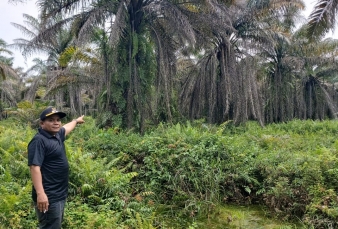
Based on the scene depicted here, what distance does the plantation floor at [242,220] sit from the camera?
493 centimetres

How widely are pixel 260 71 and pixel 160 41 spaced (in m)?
11.7

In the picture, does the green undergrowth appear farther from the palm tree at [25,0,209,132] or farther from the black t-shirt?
the palm tree at [25,0,209,132]

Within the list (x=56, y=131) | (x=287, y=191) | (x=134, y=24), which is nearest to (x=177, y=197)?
(x=287, y=191)

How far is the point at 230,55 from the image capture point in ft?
44.5

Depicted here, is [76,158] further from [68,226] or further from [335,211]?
[335,211]

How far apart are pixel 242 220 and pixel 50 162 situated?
3.48 metres

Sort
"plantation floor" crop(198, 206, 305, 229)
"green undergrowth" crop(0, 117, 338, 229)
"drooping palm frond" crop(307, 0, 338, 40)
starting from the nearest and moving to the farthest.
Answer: "green undergrowth" crop(0, 117, 338, 229) < "plantation floor" crop(198, 206, 305, 229) < "drooping palm frond" crop(307, 0, 338, 40)

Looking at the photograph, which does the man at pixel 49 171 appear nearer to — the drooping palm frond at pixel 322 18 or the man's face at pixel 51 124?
A: the man's face at pixel 51 124

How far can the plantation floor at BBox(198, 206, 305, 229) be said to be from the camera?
493 cm

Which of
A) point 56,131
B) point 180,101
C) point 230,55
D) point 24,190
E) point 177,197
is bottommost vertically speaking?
point 177,197

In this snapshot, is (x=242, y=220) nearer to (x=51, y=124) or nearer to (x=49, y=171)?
(x=49, y=171)

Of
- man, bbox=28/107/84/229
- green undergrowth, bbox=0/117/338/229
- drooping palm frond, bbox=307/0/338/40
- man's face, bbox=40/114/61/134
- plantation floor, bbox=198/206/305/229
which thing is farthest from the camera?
drooping palm frond, bbox=307/0/338/40

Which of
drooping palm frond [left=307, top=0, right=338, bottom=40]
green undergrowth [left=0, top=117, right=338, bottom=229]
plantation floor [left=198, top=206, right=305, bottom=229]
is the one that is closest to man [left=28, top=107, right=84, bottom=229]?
green undergrowth [left=0, top=117, right=338, bottom=229]

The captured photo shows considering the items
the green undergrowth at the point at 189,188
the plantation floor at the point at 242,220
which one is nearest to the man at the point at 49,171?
the green undergrowth at the point at 189,188
